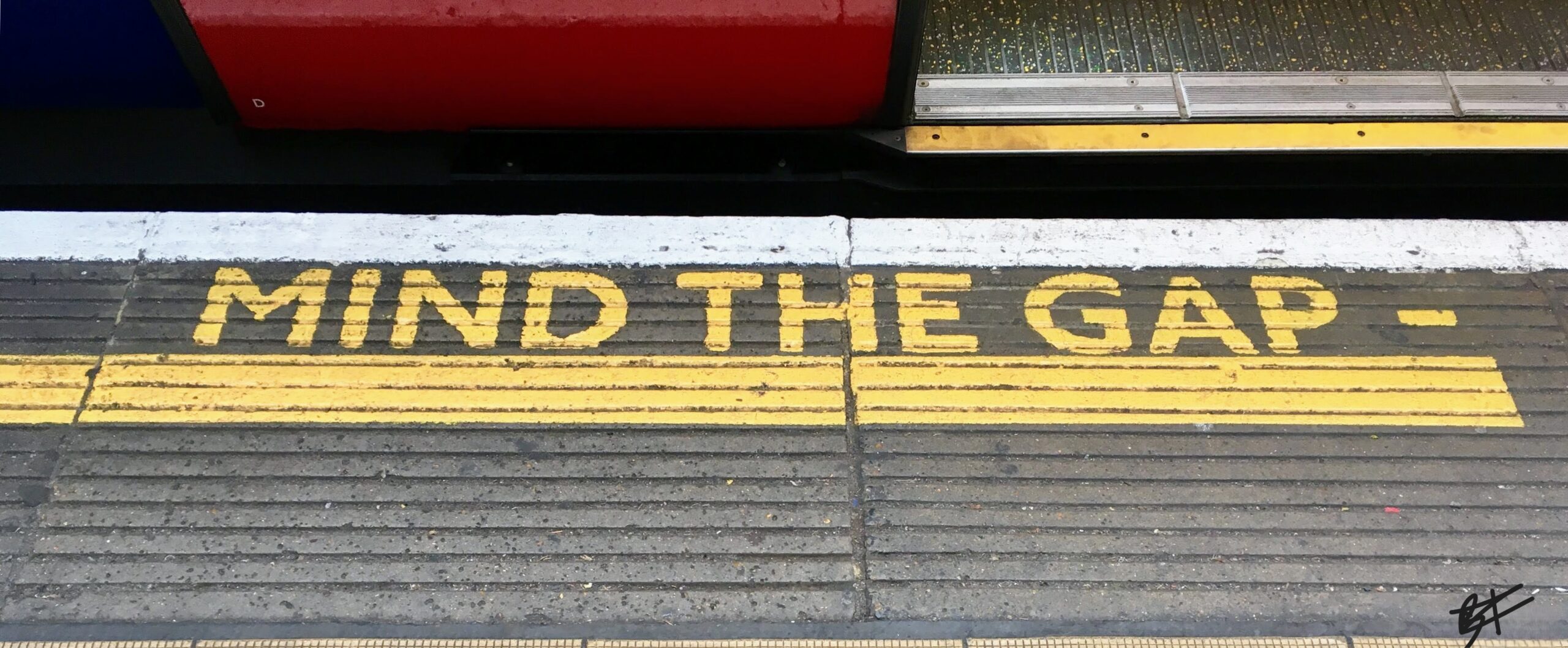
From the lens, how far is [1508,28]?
3.60 m

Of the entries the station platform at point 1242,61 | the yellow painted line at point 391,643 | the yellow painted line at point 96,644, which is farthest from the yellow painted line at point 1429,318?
the yellow painted line at point 96,644

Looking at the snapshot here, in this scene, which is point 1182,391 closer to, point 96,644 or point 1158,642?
point 1158,642

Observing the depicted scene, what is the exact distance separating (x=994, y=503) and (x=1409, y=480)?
102 centimetres

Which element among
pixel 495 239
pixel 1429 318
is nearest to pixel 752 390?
pixel 495 239

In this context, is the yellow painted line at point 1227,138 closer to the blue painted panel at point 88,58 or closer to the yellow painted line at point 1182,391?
the yellow painted line at point 1182,391

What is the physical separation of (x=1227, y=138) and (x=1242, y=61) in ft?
1.61

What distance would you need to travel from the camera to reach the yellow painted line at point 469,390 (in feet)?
8.70

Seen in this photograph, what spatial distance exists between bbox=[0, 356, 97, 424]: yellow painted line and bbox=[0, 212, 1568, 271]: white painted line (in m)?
0.35

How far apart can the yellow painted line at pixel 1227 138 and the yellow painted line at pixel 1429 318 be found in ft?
1.67

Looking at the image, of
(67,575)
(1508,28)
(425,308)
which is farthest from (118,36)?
(1508,28)

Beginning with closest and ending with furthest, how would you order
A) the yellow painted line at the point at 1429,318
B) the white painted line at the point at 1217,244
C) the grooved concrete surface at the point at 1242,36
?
the yellow painted line at the point at 1429,318, the white painted line at the point at 1217,244, the grooved concrete surface at the point at 1242,36

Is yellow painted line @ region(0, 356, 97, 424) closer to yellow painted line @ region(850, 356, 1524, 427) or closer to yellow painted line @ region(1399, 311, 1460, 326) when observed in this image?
yellow painted line @ region(850, 356, 1524, 427)

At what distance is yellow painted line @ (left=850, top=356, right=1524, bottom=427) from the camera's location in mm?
2672

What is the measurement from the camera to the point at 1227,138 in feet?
10.2
